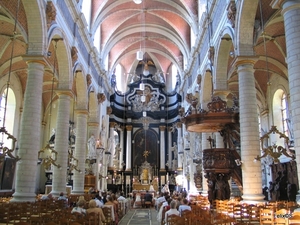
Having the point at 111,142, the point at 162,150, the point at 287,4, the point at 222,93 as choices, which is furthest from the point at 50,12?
the point at 162,150

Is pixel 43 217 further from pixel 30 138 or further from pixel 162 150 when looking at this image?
pixel 162 150

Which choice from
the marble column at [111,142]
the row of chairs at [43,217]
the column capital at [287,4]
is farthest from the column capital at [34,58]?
the marble column at [111,142]

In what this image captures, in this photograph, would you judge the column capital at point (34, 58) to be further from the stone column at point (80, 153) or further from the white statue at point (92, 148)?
the white statue at point (92, 148)

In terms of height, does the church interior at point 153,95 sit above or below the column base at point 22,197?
above

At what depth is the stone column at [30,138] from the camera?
11.4 m

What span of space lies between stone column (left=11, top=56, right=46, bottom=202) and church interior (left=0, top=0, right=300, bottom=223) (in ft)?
0.12

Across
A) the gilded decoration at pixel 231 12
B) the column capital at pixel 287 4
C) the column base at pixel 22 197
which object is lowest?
the column base at pixel 22 197

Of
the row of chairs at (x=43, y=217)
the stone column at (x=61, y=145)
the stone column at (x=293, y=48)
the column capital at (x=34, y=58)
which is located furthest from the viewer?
the stone column at (x=61, y=145)

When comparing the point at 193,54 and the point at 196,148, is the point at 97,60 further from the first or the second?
the point at 196,148

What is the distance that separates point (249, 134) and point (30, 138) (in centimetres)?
766

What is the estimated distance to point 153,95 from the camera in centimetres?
3625

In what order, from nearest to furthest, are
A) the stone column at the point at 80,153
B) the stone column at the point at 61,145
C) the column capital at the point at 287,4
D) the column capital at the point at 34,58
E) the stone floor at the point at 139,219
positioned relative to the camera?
the column capital at the point at 287,4, the column capital at the point at 34,58, the stone floor at the point at 139,219, the stone column at the point at 61,145, the stone column at the point at 80,153

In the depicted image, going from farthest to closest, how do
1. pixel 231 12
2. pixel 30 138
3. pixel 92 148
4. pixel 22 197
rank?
pixel 92 148
pixel 231 12
pixel 30 138
pixel 22 197

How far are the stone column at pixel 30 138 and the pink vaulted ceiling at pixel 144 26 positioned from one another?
10.5m
